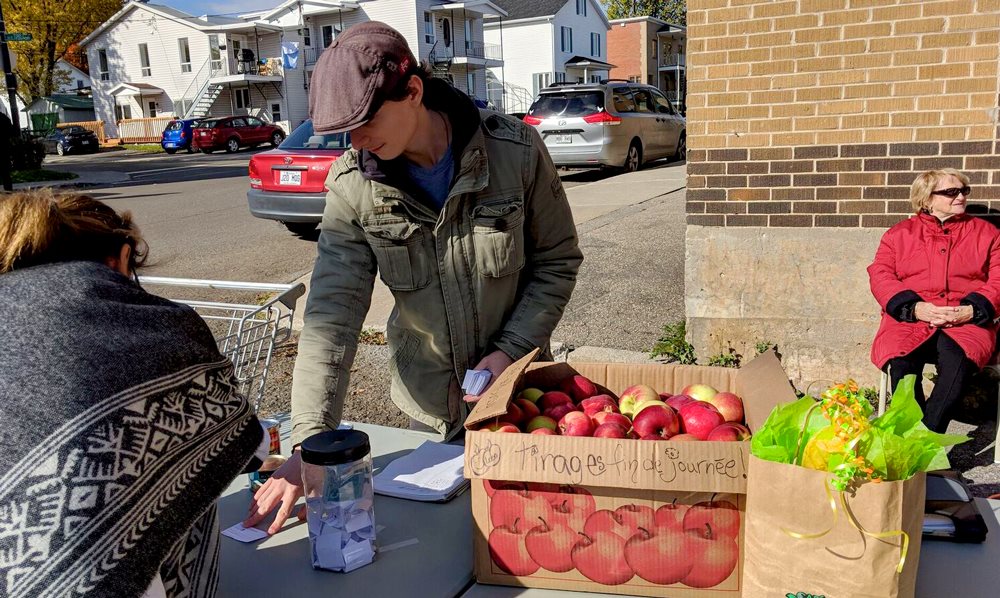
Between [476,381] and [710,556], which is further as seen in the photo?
[476,381]

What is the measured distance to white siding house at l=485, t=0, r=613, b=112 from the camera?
1984 inches

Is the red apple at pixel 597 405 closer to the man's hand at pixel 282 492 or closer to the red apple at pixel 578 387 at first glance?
the red apple at pixel 578 387

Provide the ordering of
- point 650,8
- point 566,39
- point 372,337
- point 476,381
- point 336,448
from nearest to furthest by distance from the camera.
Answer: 1. point 336,448
2. point 476,381
3. point 372,337
4. point 566,39
5. point 650,8

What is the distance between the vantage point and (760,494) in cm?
147

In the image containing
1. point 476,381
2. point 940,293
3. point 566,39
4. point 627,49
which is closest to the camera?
point 476,381

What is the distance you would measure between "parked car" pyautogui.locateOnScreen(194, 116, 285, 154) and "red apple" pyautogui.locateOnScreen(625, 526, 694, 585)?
36976 mm

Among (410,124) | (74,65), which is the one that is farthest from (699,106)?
(74,65)

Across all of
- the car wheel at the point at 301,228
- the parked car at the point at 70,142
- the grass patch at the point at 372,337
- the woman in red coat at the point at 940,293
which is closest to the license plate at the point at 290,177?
the car wheel at the point at 301,228

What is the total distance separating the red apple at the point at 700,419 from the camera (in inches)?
75.0

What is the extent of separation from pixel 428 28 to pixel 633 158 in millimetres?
31514

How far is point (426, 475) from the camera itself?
2414 mm

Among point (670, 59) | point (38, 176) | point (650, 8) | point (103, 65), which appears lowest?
point (38, 176)

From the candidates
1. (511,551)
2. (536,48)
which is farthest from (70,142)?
(511,551)

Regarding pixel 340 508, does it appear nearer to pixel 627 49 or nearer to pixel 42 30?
pixel 42 30
